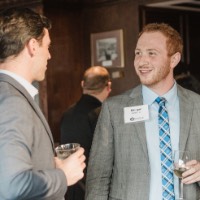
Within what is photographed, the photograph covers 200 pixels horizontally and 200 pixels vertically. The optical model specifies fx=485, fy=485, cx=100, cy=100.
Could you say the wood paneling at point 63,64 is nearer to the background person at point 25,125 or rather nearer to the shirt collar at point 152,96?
the shirt collar at point 152,96

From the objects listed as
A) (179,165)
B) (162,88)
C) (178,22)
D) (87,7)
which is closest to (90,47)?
(87,7)

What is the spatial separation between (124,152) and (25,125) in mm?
967

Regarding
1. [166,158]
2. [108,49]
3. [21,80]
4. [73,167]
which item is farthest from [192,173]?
[108,49]

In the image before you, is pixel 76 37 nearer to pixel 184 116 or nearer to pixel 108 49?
pixel 108 49

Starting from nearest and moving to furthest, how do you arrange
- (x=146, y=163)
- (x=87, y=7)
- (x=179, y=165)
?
(x=179, y=165) < (x=146, y=163) < (x=87, y=7)

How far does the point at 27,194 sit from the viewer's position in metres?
1.64

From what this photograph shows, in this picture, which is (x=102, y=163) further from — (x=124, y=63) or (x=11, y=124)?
(x=124, y=63)

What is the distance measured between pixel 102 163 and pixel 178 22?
3919mm

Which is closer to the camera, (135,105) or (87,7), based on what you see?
(135,105)

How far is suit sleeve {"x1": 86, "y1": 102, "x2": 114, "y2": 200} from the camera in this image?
259 centimetres

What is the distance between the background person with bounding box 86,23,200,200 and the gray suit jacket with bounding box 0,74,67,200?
0.78 metres

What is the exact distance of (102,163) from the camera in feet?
8.49

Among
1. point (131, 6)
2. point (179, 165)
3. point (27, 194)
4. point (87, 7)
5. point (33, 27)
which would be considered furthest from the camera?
point (87, 7)

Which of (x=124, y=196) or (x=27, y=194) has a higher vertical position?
(x=27, y=194)
